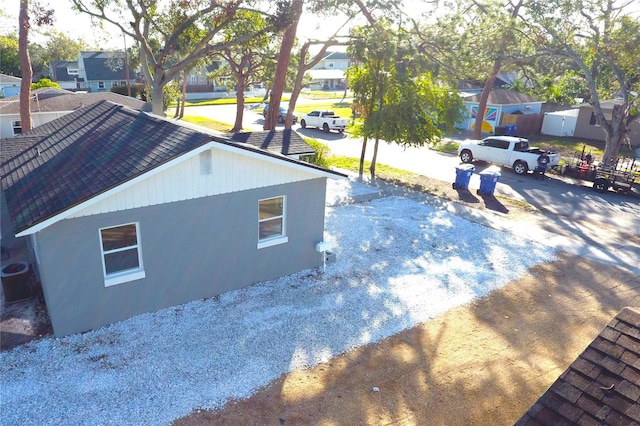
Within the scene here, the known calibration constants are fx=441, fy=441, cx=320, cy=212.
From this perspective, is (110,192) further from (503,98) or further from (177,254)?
(503,98)

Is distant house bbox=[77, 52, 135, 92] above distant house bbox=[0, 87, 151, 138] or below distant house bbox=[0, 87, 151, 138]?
above

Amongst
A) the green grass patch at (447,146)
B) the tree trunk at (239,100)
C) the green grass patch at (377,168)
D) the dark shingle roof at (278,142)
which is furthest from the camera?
the tree trunk at (239,100)

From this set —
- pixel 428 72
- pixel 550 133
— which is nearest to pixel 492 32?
pixel 428 72

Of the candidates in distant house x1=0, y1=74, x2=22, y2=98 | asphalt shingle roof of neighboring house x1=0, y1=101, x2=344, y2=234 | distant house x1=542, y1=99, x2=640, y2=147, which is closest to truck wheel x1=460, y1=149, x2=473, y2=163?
distant house x1=542, y1=99, x2=640, y2=147

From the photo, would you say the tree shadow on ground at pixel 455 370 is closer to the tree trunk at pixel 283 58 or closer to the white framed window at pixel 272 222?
the white framed window at pixel 272 222

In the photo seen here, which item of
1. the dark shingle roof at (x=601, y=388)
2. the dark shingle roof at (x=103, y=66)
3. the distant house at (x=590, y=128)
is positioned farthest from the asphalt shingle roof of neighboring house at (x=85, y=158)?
the dark shingle roof at (x=103, y=66)

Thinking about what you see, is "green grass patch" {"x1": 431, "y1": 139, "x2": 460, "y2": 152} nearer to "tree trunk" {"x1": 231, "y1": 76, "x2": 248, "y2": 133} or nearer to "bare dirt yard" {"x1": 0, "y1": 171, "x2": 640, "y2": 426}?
"tree trunk" {"x1": 231, "y1": 76, "x2": 248, "y2": 133}

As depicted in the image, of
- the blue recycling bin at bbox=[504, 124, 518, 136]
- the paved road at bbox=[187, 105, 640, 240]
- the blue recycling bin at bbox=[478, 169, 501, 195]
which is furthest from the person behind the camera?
the blue recycling bin at bbox=[504, 124, 518, 136]
